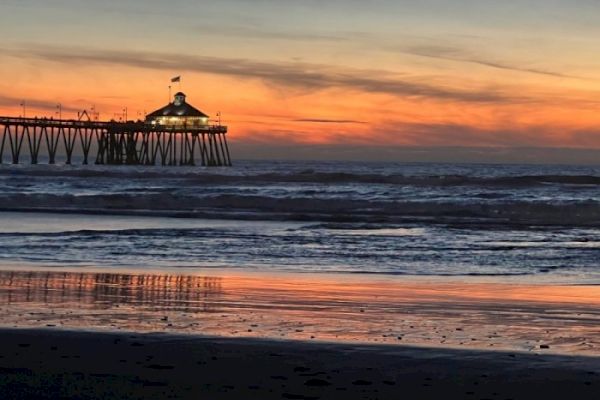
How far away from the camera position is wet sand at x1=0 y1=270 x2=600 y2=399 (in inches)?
251

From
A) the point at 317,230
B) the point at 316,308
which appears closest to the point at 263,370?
the point at 316,308

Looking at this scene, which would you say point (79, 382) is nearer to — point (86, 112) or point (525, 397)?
point (525, 397)

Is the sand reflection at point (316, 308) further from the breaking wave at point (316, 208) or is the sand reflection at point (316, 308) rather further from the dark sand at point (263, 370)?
the breaking wave at point (316, 208)

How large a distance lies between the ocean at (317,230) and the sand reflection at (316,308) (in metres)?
1.75

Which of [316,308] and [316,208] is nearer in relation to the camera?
[316,308]

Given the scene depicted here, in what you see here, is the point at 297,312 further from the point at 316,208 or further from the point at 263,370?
the point at 316,208

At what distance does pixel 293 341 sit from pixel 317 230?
16668 millimetres

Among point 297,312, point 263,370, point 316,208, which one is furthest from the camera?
point 316,208

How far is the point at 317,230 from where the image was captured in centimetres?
2462

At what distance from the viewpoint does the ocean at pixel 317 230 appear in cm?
1554

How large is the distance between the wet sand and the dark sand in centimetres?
1

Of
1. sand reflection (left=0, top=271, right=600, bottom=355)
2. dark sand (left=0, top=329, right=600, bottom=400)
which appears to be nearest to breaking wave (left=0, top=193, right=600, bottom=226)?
sand reflection (left=0, top=271, right=600, bottom=355)

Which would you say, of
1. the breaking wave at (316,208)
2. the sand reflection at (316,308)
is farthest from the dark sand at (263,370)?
the breaking wave at (316,208)

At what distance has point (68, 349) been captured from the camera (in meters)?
7.45
